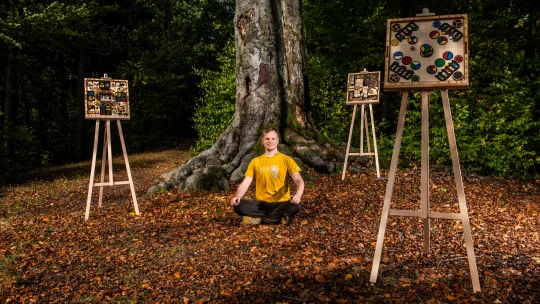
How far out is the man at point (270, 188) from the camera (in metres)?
5.05

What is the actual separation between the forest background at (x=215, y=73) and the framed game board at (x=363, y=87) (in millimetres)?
1602

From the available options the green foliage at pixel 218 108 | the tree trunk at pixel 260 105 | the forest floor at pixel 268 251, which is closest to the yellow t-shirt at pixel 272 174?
the forest floor at pixel 268 251

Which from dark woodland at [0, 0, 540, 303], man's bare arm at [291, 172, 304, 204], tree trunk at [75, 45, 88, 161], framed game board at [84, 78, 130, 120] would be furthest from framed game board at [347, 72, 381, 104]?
tree trunk at [75, 45, 88, 161]

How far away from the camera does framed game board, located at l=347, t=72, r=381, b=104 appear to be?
27.2 ft

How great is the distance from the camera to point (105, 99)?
6488 millimetres

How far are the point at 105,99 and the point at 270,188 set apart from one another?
3158 millimetres

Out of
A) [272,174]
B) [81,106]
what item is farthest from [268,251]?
[81,106]

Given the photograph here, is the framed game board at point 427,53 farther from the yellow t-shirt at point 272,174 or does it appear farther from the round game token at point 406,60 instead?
the yellow t-shirt at point 272,174

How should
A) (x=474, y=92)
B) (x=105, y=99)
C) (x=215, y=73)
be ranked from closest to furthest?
(x=105, y=99) → (x=474, y=92) → (x=215, y=73)

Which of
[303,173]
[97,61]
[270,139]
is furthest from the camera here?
[97,61]

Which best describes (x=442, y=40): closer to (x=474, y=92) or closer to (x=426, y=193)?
(x=426, y=193)

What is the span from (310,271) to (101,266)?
6.98ft

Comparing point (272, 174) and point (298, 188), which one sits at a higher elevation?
point (272, 174)

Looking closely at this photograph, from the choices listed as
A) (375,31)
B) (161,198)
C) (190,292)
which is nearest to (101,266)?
(190,292)
